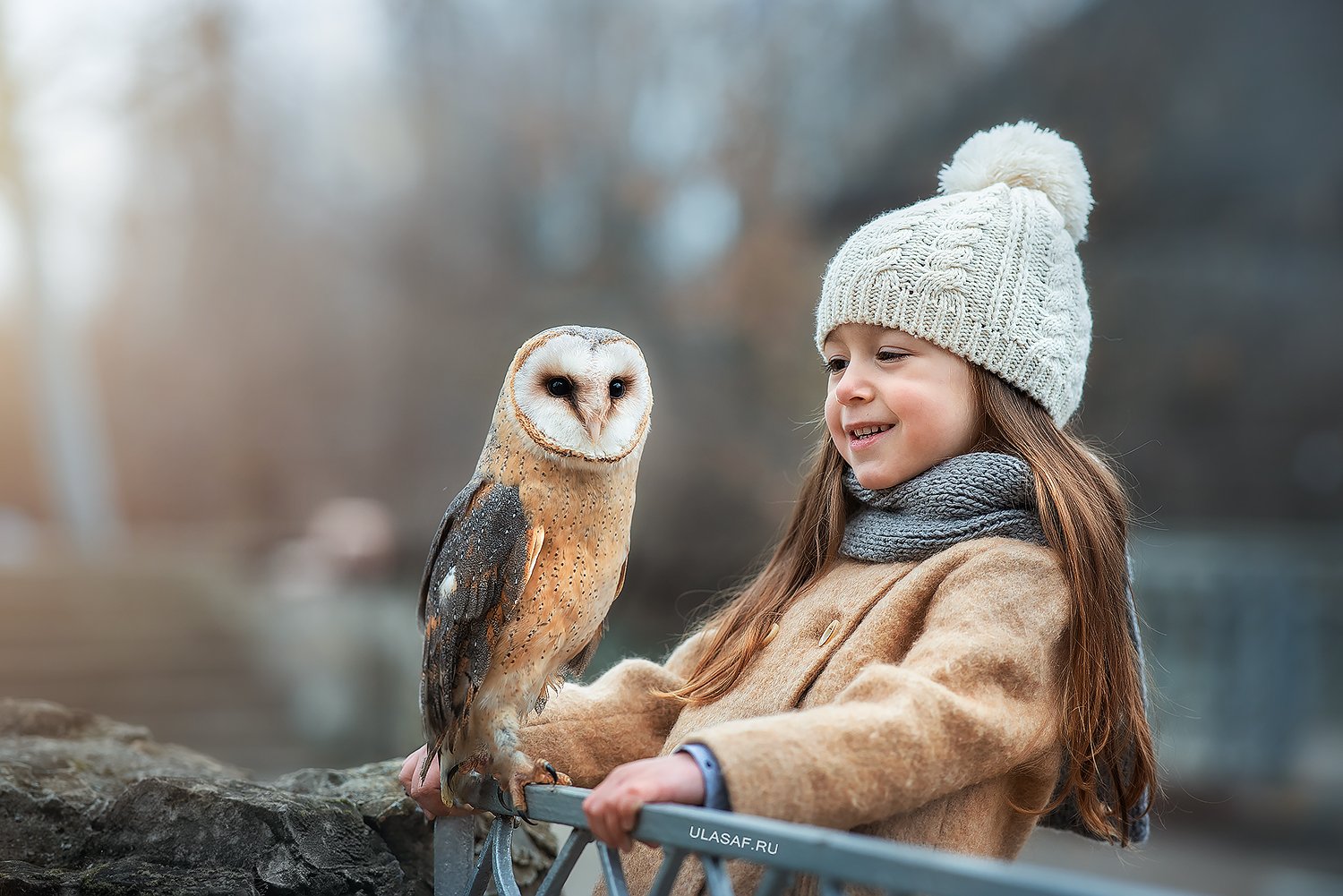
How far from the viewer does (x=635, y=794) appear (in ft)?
2.72

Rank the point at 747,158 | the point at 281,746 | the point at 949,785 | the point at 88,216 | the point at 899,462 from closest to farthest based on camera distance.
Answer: the point at 949,785 < the point at 899,462 < the point at 281,746 < the point at 747,158 < the point at 88,216

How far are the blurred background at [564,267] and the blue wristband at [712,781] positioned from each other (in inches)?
168

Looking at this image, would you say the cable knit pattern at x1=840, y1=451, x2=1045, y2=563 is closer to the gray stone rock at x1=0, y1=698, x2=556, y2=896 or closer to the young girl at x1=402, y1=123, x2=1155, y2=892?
the young girl at x1=402, y1=123, x2=1155, y2=892

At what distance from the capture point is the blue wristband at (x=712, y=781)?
84 centimetres

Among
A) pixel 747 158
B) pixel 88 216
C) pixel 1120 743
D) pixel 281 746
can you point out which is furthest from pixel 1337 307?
pixel 88 216

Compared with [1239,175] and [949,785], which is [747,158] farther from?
[949,785]

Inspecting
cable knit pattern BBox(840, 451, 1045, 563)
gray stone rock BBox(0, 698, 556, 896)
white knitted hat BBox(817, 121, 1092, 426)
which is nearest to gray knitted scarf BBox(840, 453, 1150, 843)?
cable knit pattern BBox(840, 451, 1045, 563)

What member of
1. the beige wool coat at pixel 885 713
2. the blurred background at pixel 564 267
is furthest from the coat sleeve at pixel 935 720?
the blurred background at pixel 564 267

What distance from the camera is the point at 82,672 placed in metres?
5.04

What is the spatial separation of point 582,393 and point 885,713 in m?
0.40

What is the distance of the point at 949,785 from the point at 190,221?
8.06 metres

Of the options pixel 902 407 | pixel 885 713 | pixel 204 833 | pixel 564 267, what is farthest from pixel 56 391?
pixel 885 713

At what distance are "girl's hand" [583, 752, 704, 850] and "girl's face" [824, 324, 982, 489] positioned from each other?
1.48 feet

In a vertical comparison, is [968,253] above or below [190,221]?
below
